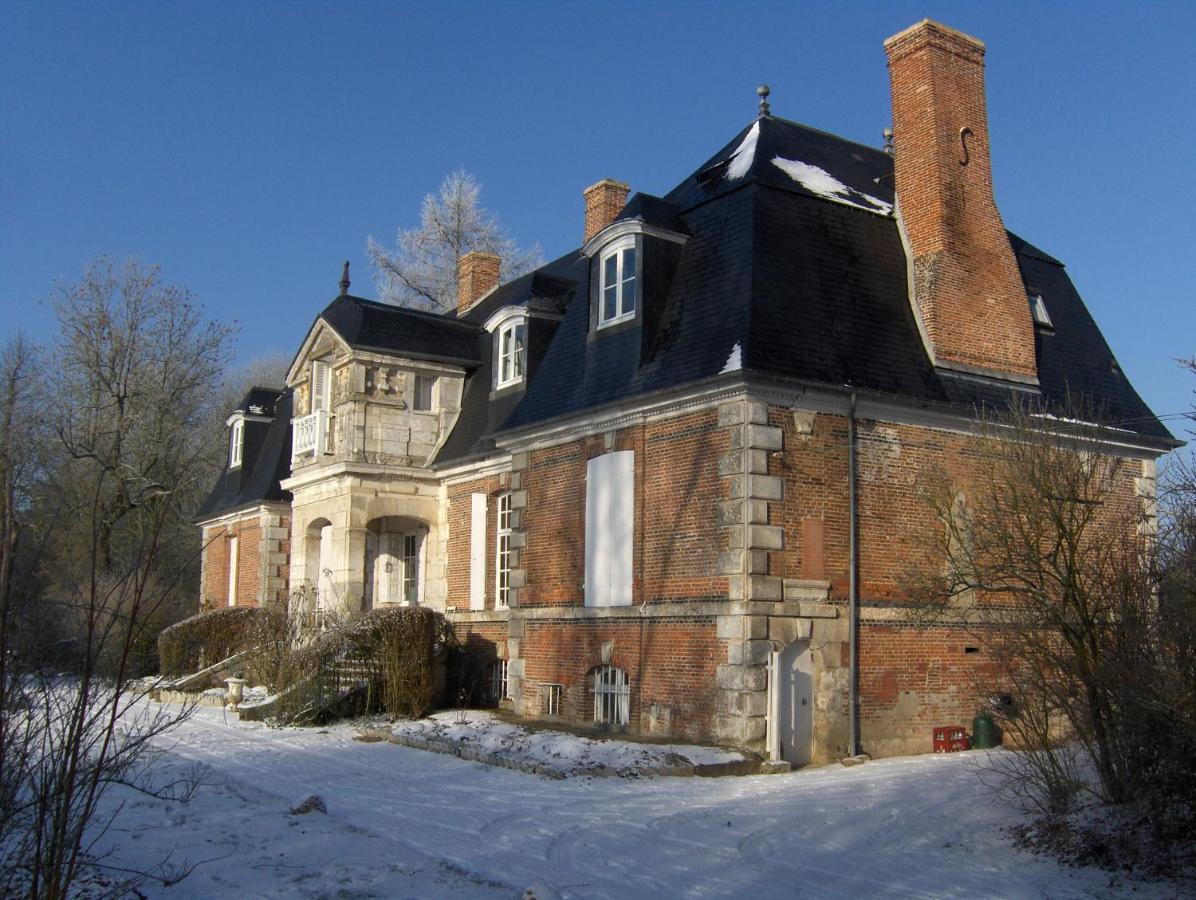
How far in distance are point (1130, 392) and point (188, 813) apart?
51.2 feet

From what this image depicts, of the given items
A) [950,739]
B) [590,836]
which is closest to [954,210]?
[950,739]

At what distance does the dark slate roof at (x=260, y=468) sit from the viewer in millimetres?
29969

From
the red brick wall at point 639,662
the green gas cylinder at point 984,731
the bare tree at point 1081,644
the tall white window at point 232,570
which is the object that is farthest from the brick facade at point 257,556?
the bare tree at point 1081,644

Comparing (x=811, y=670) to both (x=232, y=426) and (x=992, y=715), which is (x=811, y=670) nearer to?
(x=992, y=715)

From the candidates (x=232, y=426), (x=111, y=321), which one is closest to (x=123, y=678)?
(x=232, y=426)

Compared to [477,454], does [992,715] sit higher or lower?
lower

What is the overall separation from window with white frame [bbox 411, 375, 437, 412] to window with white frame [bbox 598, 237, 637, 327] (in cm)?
751

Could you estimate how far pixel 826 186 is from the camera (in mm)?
17922

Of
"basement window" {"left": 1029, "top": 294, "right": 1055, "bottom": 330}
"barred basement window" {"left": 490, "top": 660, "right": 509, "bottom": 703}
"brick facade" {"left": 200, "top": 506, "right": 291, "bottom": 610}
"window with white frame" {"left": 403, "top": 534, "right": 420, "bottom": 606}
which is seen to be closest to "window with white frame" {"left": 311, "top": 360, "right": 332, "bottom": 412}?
"window with white frame" {"left": 403, "top": 534, "right": 420, "bottom": 606}

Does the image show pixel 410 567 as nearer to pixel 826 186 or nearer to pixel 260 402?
pixel 260 402

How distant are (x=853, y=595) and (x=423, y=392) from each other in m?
12.0

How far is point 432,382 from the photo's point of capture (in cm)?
2477

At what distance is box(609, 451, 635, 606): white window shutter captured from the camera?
54.5 feet

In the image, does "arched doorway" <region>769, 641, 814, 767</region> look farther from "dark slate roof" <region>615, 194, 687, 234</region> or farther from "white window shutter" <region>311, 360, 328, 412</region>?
"white window shutter" <region>311, 360, 328, 412</region>
